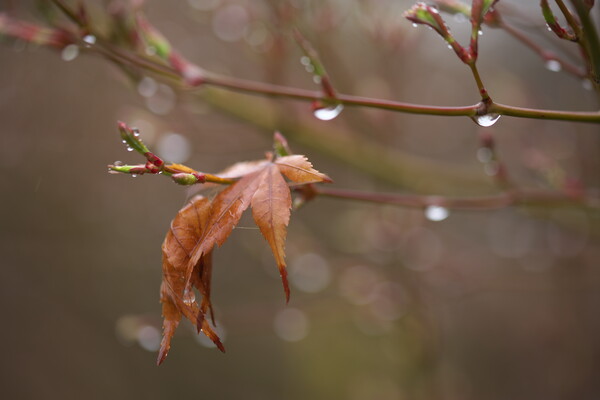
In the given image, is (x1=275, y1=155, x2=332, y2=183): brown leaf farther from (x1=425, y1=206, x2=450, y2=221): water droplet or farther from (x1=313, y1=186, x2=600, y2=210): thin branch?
(x1=425, y1=206, x2=450, y2=221): water droplet

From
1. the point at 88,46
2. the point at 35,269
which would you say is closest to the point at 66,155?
the point at 35,269

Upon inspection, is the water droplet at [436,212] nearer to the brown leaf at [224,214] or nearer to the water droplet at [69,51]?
the brown leaf at [224,214]

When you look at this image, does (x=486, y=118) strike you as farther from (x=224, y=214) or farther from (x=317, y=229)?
(x=317, y=229)

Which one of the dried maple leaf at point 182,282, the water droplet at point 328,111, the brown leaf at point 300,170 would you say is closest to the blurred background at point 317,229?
the water droplet at point 328,111

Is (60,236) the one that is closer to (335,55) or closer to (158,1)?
(158,1)

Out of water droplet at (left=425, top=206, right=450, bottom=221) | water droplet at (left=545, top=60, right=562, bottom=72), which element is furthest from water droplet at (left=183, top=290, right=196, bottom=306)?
water droplet at (left=545, top=60, right=562, bottom=72)
